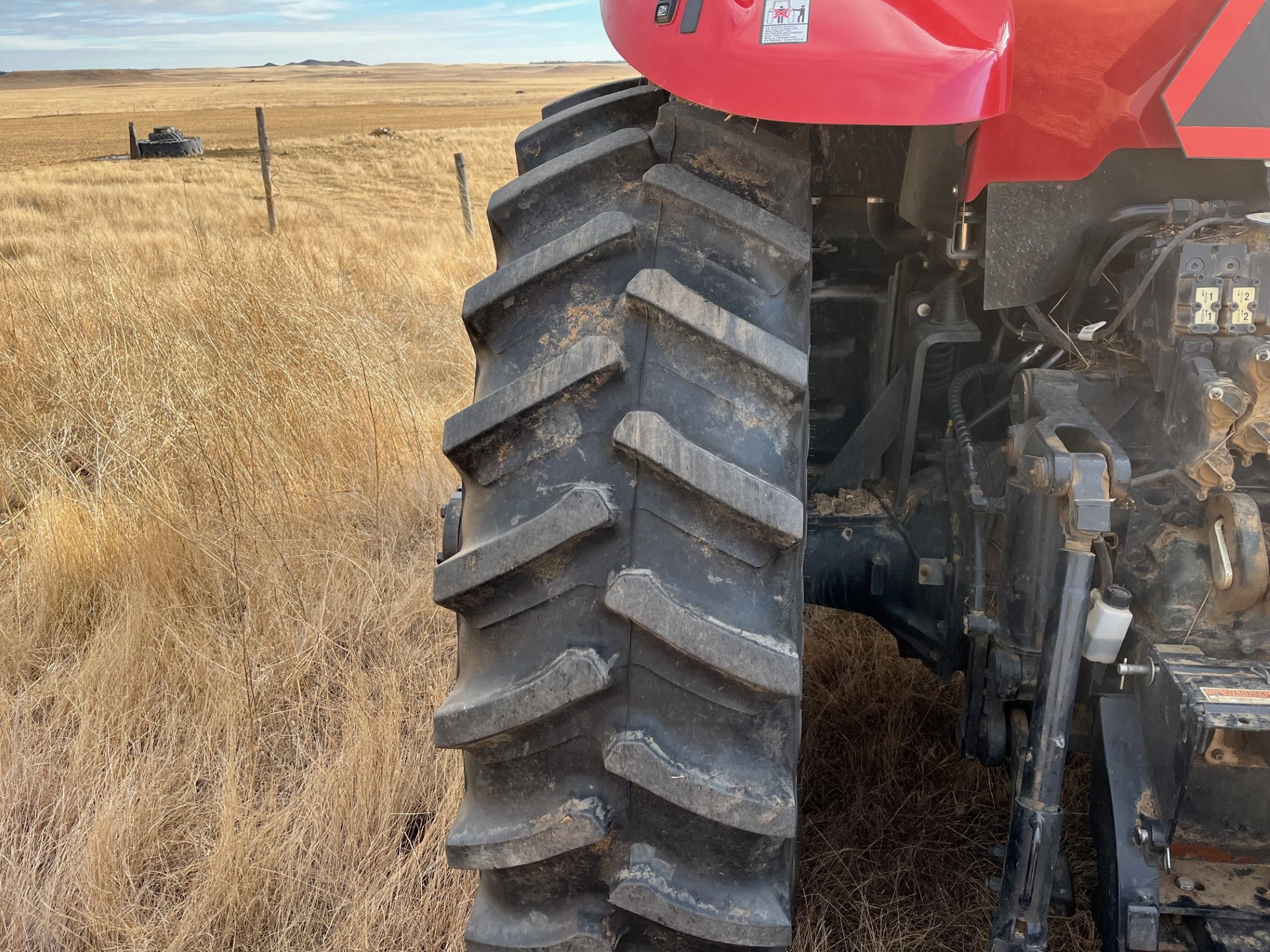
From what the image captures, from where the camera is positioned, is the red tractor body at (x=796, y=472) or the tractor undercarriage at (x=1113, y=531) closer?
the red tractor body at (x=796, y=472)

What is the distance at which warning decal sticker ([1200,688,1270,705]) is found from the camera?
120 centimetres

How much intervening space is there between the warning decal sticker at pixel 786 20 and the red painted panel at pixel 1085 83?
0.31 meters

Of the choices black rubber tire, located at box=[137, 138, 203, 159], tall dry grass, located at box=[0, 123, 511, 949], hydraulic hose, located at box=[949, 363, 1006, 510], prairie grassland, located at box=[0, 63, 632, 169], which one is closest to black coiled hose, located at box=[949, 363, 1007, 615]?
hydraulic hose, located at box=[949, 363, 1006, 510]

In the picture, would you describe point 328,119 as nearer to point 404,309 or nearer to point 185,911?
point 404,309

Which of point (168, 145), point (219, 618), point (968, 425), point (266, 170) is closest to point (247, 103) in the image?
point (168, 145)

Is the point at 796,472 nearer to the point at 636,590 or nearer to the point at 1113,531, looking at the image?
the point at 636,590

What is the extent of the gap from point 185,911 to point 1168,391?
199cm

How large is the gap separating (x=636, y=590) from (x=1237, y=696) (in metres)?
0.78

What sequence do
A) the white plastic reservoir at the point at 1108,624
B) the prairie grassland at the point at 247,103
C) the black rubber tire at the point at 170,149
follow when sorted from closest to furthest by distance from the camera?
the white plastic reservoir at the point at 1108,624 → the black rubber tire at the point at 170,149 → the prairie grassland at the point at 247,103

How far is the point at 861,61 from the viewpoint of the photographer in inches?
46.7

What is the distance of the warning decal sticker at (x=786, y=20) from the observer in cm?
121

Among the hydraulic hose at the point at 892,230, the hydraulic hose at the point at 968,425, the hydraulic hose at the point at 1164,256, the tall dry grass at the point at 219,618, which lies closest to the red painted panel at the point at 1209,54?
the hydraulic hose at the point at 1164,256

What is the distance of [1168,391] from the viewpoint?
1.38 metres

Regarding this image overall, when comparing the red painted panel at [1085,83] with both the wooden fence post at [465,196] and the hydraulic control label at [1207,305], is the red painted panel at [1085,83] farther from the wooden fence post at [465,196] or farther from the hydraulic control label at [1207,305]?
the wooden fence post at [465,196]
